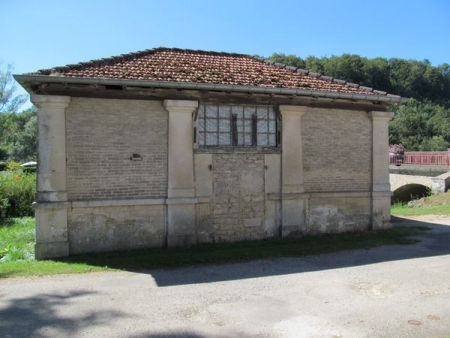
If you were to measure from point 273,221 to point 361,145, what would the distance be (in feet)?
11.3

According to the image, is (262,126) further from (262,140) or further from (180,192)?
(180,192)

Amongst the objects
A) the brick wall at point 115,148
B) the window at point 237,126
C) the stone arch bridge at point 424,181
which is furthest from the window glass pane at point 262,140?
the stone arch bridge at point 424,181

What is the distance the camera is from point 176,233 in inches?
340

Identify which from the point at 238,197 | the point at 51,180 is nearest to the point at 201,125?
the point at 238,197

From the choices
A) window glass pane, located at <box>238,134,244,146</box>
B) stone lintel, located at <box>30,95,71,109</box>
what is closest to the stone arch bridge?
window glass pane, located at <box>238,134,244,146</box>

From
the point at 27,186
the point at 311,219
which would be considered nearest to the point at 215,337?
the point at 311,219

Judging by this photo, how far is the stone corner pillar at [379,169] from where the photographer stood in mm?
10492

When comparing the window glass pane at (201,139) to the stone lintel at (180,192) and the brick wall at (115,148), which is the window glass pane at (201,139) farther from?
the stone lintel at (180,192)

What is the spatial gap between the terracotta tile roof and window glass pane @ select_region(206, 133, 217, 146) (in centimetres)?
127

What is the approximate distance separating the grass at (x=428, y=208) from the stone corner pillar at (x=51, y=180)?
43.2ft

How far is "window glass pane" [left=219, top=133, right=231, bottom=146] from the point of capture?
30.1 ft

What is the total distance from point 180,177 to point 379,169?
5792mm

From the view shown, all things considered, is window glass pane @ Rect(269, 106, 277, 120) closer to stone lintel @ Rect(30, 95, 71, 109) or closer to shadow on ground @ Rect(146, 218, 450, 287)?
shadow on ground @ Rect(146, 218, 450, 287)

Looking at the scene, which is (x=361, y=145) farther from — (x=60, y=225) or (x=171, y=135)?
(x=60, y=225)
